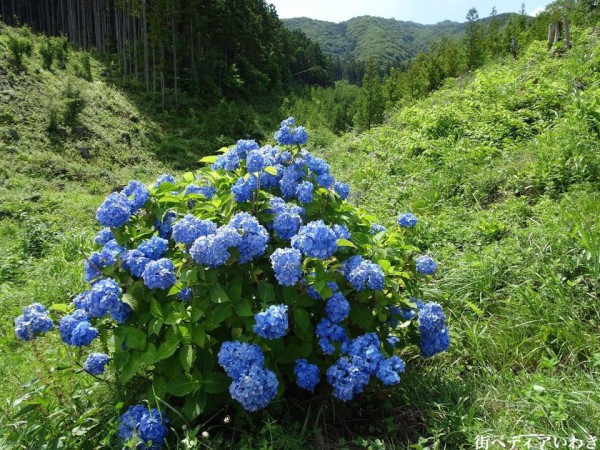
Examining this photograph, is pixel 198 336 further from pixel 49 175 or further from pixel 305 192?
pixel 49 175

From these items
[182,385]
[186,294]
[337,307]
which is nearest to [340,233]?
[337,307]

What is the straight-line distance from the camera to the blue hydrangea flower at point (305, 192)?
235 centimetres

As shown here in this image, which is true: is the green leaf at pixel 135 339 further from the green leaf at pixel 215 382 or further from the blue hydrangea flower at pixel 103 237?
the blue hydrangea flower at pixel 103 237

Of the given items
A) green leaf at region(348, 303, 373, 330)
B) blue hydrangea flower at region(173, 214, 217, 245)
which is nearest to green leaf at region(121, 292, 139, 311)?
blue hydrangea flower at region(173, 214, 217, 245)

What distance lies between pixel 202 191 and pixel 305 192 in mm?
663

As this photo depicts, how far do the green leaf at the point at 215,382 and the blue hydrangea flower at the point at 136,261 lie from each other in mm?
589

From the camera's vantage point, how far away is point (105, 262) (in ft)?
7.36

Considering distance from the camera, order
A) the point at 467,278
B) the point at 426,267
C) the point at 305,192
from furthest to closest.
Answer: the point at 467,278 < the point at 426,267 < the point at 305,192

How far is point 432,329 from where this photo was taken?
93.0 inches

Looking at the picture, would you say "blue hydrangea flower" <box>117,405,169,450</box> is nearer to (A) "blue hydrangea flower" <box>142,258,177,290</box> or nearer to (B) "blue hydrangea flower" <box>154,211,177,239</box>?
(A) "blue hydrangea flower" <box>142,258,177,290</box>

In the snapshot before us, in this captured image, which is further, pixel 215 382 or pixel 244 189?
pixel 244 189

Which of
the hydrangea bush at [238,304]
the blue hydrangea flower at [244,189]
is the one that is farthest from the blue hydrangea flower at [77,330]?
the blue hydrangea flower at [244,189]

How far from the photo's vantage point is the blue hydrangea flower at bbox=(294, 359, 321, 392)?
6.60 ft

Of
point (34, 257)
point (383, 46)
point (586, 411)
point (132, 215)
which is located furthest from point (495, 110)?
point (383, 46)
